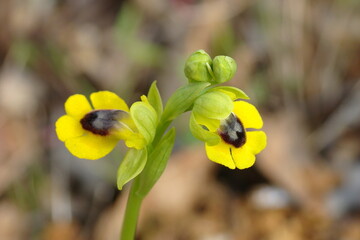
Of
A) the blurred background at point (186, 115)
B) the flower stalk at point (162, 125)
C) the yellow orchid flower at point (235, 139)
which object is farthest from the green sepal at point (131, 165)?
the blurred background at point (186, 115)

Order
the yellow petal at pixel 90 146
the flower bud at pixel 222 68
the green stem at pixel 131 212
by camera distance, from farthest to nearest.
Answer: the green stem at pixel 131 212
the yellow petal at pixel 90 146
the flower bud at pixel 222 68

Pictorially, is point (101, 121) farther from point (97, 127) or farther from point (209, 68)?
point (209, 68)

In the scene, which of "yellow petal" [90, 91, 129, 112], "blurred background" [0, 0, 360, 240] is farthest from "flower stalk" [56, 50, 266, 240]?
"blurred background" [0, 0, 360, 240]

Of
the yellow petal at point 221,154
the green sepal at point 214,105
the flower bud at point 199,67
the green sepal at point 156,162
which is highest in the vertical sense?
the flower bud at point 199,67

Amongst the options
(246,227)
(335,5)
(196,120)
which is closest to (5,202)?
(246,227)

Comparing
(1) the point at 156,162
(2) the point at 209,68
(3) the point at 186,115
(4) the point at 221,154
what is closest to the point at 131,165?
(1) the point at 156,162

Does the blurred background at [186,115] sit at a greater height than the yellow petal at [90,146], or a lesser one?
lesser

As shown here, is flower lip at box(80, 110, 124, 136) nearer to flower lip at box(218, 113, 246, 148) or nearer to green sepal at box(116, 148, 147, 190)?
green sepal at box(116, 148, 147, 190)

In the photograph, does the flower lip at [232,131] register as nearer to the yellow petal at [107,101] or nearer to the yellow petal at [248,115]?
the yellow petal at [248,115]
